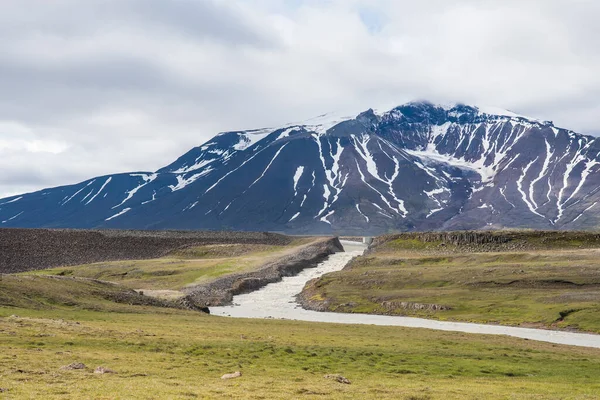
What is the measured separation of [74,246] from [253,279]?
236ft

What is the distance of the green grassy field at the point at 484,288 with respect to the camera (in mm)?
76750

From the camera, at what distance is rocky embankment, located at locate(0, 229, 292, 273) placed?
155875mm

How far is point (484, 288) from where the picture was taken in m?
91.6

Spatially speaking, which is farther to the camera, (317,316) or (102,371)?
(317,316)

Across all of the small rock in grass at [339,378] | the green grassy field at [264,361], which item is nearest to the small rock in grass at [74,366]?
the green grassy field at [264,361]

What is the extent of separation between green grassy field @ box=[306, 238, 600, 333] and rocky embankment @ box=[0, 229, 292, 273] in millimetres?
80100

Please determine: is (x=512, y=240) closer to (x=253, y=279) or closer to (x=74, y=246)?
(x=253, y=279)

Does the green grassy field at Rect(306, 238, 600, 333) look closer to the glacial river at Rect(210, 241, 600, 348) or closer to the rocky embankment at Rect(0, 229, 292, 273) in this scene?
the glacial river at Rect(210, 241, 600, 348)

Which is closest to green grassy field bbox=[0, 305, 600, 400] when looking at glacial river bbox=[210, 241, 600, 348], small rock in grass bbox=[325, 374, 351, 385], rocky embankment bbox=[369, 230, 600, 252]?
small rock in grass bbox=[325, 374, 351, 385]

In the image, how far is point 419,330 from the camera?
6309cm

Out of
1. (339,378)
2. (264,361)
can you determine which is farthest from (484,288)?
(339,378)

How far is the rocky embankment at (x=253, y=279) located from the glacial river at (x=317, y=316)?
7.18ft

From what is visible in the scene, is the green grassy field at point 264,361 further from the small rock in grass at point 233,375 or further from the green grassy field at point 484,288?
the green grassy field at point 484,288

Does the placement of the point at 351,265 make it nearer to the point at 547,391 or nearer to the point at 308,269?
the point at 308,269
